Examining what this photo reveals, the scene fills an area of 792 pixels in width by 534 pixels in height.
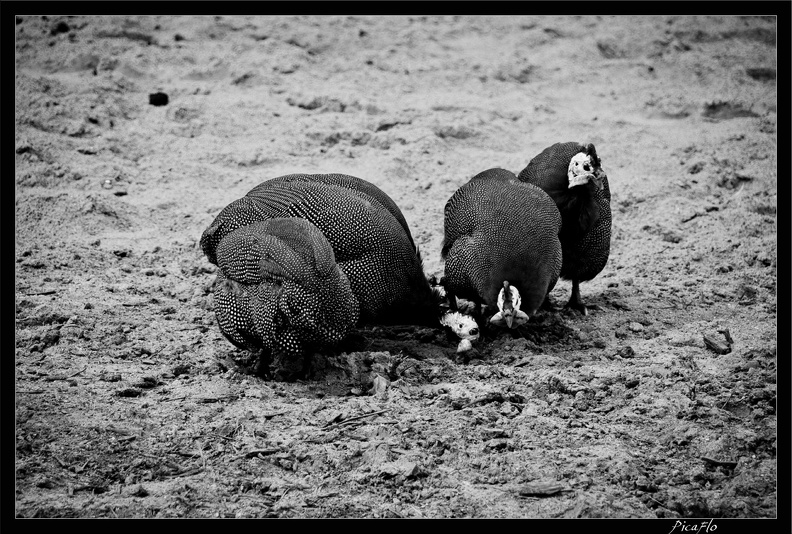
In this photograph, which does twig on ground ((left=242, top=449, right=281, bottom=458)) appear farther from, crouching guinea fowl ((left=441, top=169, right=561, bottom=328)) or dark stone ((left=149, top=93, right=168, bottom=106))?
dark stone ((left=149, top=93, right=168, bottom=106))

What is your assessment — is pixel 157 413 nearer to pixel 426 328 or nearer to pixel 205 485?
pixel 205 485

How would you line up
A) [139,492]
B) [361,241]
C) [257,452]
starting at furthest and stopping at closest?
[361,241], [257,452], [139,492]

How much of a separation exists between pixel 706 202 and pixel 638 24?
3.36m

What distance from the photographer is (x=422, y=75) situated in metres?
8.08

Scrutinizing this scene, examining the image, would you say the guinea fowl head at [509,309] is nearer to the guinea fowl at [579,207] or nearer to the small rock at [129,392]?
the guinea fowl at [579,207]

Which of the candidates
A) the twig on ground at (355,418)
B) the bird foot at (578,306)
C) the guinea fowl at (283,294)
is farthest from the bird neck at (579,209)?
the twig on ground at (355,418)

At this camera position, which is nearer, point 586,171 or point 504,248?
point 504,248

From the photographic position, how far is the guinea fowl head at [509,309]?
465 centimetres

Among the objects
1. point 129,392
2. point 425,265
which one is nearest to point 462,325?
point 425,265

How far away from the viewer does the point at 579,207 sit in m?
5.30

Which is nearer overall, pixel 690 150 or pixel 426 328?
pixel 426 328

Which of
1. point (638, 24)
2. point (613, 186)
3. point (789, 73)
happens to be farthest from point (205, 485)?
point (638, 24)

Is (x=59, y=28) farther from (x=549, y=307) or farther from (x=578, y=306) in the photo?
(x=578, y=306)
